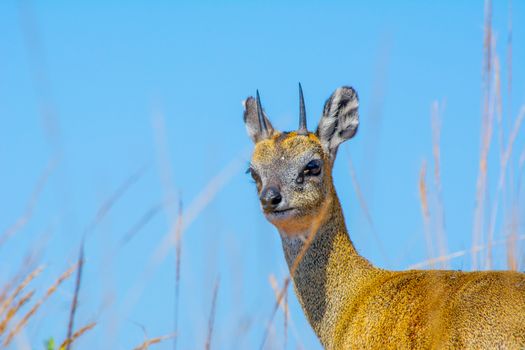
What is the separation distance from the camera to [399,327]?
18.0 feet

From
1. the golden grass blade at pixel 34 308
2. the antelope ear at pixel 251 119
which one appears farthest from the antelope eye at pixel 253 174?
the golden grass blade at pixel 34 308

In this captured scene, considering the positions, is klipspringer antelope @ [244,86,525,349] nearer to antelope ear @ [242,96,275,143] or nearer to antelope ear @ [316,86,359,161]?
antelope ear @ [316,86,359,161]

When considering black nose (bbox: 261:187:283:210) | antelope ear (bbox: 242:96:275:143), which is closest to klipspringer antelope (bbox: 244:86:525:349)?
black nose (bbox: 261:187:283:210)

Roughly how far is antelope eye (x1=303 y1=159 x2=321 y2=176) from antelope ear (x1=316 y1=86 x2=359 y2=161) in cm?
47

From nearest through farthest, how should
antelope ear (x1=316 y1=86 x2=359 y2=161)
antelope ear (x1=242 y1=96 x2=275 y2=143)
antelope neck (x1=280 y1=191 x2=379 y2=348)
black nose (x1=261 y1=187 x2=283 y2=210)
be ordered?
1. black nose (x1=261 y1=187 x2=283 y2=210)
2. antelope neck (x1=280 y1=191 x2=379 y2=348)
3. antelope ear (x1=316 y1=86 x2=359 y2=161)
4. antelope ear (x1=242 y1=96 x2=275 y2=143)

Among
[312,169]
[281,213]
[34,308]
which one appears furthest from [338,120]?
[34,308]

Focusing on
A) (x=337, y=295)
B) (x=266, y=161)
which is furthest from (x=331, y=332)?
(x=266, y=161)

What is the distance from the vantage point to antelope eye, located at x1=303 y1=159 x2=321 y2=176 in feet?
21.6

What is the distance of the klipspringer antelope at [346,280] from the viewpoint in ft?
16.1

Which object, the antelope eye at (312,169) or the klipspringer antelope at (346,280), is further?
the antelope eye at (312,169)

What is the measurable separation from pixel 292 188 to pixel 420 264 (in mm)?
1038

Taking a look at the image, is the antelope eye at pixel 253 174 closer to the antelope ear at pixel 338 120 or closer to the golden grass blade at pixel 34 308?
the antelope ear at pixel 338 120

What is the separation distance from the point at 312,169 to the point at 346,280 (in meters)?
0.84

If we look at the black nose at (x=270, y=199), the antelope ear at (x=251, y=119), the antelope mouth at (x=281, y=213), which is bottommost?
the antelope mouth at (x=281, y=213)
